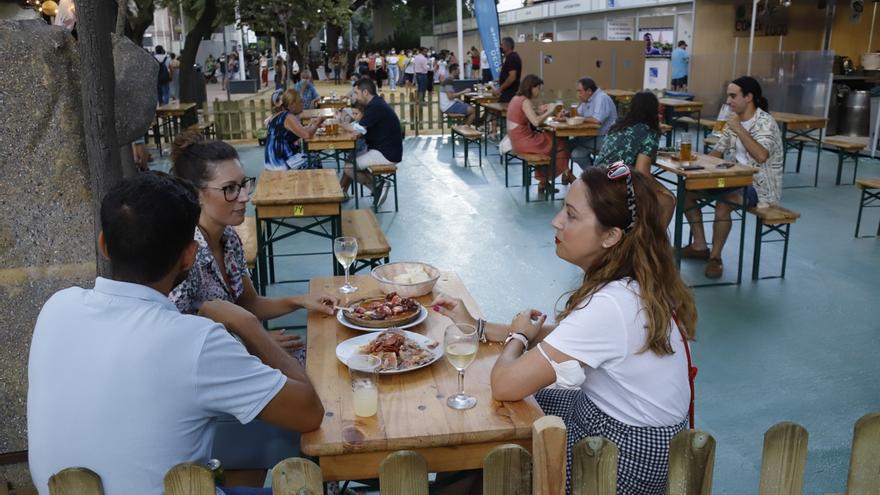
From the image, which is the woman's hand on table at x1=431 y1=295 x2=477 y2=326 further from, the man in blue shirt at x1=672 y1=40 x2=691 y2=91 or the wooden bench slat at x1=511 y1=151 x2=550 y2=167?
the man in blue shirt at x1=672 y1=40 x2=691 y2=91

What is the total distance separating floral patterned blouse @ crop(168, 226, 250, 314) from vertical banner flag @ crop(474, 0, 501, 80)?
1178 cm

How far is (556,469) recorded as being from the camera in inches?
58.6

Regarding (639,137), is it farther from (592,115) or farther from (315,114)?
(315,114)

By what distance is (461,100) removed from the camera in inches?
575

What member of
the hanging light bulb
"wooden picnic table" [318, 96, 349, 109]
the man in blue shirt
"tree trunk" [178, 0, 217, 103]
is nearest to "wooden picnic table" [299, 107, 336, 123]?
"wooden picnic table" [318, 96, 349, 109]

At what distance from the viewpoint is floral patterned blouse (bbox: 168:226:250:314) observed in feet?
8.11

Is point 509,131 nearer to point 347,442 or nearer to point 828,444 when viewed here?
point 828,444

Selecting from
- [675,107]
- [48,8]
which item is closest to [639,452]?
[48,8]


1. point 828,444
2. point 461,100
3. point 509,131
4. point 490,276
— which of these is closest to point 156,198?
point 828,444

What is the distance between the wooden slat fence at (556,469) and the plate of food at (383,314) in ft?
3.22

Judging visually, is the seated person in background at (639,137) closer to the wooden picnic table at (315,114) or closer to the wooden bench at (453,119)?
the wooden picnic table at (315,114)

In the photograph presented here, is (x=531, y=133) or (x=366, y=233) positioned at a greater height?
(x=531, y=133)

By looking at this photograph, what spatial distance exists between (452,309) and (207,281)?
89cm

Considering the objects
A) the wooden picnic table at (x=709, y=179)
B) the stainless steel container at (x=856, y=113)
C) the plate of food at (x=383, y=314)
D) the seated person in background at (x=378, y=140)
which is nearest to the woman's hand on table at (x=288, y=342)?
the plate of food at (x=383, y=314)
